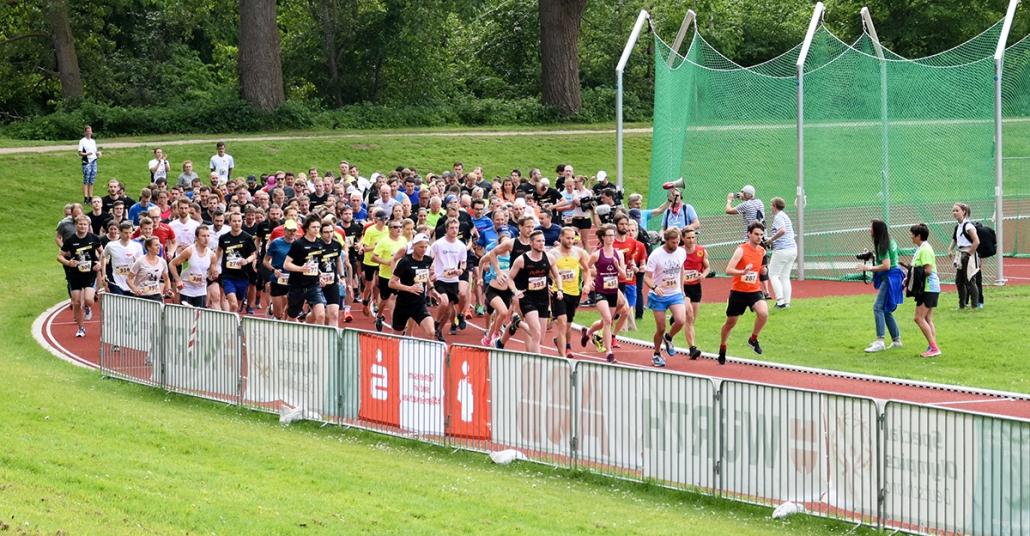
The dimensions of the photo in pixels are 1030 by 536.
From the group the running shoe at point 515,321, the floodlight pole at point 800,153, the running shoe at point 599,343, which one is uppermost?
the floodlight pole at point 800,153

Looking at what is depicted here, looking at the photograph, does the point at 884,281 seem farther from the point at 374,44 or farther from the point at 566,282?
the point at 374,44

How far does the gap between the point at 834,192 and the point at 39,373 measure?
1443 cm

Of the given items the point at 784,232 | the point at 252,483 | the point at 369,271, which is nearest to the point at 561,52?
the point at 784,232

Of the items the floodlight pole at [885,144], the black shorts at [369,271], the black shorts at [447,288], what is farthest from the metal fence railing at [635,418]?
the floodlight pole at [885,144]

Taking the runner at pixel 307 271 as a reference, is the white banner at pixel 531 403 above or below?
below

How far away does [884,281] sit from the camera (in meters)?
18.2

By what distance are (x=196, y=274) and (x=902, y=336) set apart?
9284 mm

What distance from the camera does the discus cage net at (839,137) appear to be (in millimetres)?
25047

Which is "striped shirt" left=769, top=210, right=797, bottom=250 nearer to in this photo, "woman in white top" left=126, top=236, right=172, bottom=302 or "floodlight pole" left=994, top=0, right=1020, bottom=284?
"floodlight pole" left=994, top=0, right=1020, bottom=284

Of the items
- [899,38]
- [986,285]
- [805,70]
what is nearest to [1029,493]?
[986,285]

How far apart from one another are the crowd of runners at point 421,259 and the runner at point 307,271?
0.06 feet

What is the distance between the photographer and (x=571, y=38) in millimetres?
44281

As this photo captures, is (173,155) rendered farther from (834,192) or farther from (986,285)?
(986,285)

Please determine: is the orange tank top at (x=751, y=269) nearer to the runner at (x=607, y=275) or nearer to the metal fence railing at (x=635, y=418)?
the runner at (x=607, y=275)
